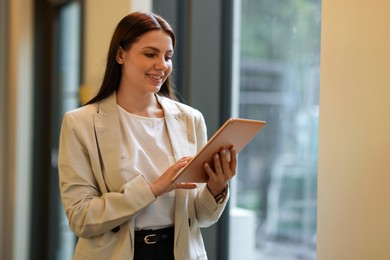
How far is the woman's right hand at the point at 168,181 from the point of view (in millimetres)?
1755

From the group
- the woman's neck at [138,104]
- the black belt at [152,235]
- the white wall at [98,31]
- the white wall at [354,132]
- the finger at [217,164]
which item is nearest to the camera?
the white wall at [354,132]

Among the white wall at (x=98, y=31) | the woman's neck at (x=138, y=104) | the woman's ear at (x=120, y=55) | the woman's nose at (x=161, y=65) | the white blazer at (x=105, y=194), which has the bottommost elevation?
the white blazer at (x=105, y=194)

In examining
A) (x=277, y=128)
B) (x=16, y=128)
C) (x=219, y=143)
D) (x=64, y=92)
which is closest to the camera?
(x=219, y=143)

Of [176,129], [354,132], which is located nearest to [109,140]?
[176,129]

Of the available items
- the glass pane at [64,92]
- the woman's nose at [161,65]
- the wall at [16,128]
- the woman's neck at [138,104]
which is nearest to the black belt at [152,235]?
the woman's neck at [138,104]

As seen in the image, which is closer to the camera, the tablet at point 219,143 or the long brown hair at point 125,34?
the tablet at point 219,143

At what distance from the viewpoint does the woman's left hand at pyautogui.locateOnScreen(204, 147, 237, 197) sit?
1.73 meters

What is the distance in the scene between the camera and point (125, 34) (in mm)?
1894

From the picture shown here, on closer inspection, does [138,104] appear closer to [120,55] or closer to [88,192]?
[120,55]

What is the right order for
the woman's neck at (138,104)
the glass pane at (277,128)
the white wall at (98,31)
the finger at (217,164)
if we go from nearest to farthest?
1. the finger at (217,164)
2. the woman's neck at (138,104)
3. the glass pane at (277,128)
4. the white wall at (98,31)

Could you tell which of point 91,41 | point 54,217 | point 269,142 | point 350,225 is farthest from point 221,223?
point 54,217

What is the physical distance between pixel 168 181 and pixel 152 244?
223 mm

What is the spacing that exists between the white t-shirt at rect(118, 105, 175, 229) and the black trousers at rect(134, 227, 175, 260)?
0.07 feet

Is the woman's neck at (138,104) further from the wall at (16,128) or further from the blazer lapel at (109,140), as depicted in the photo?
the wall at (16,128)
